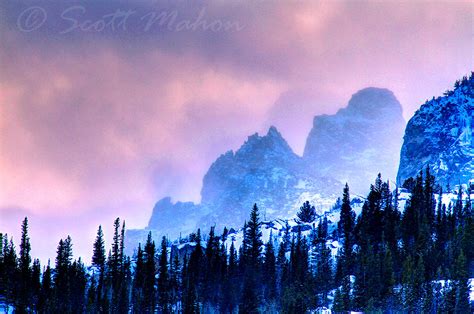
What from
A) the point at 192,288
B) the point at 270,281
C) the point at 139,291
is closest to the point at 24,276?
the point at 139,291

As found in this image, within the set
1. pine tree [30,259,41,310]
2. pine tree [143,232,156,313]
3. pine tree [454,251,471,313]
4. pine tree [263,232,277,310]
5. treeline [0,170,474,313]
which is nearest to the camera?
pine tree [454,251,471,313]

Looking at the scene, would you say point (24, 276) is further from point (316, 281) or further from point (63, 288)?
point (316, 281)

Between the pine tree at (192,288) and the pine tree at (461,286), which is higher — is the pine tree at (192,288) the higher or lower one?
the higher one

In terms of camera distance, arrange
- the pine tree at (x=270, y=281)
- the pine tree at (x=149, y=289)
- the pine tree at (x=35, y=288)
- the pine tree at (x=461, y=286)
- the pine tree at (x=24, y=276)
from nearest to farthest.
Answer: the pine tree at (x=461, y=286), the pine tree at (x=24, y=276), the pine tree at (x=35, y=288), the pine tree at (x=149, y=289), the pine tree at (x=270, y=281)

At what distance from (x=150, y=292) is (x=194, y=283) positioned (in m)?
13.7

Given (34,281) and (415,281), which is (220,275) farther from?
(415,281)

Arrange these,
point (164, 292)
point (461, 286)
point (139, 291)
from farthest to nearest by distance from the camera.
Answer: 1. point (139, 291)
2. point (164, 292)
3. point (461, 286)

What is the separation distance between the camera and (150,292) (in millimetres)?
178750

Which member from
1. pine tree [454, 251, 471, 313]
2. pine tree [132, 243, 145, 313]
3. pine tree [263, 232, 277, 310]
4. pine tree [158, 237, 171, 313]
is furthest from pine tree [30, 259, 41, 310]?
pine tree [454, 251, 471, 313]

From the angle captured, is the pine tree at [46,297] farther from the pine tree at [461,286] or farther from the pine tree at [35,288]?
the pine tree at [461,286]

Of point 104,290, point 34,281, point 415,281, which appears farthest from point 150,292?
point 415,281

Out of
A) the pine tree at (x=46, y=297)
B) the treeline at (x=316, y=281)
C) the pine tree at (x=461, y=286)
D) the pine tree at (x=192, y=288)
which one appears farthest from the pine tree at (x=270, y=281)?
the pine tree at (x=46, y=297)

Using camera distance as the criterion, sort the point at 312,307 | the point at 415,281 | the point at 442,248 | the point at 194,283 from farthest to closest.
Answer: the point at 194,283
the point at 442,248
the point at 312,307
the point at 415,281

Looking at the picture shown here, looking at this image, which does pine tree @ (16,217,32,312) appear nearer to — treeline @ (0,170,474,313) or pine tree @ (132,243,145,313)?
treeline @ (0,170,474,313)
